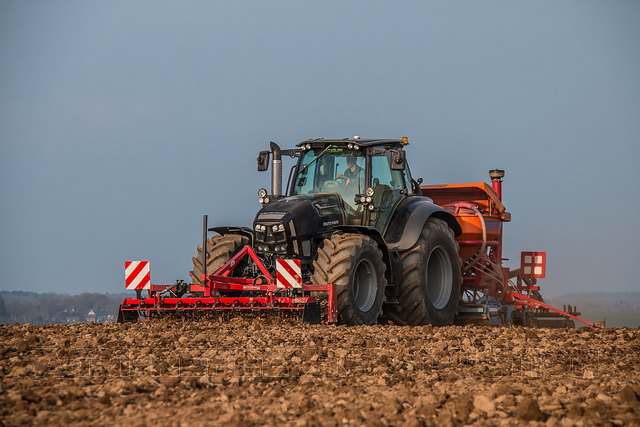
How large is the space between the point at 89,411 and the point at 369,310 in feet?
20.4

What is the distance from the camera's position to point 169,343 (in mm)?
8086

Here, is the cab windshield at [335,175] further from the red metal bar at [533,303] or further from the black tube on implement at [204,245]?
the red metal bar at [533,303]

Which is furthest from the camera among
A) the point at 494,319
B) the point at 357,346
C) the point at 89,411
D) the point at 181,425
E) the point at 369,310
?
the point at 494,319

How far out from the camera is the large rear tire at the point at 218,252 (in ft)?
37.2

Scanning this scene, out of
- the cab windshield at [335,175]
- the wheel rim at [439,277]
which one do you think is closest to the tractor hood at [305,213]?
the cab windshield at [335,175]

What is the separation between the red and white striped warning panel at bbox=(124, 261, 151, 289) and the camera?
37.2 ft

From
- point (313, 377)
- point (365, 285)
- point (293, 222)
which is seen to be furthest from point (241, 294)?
point (313, 377)

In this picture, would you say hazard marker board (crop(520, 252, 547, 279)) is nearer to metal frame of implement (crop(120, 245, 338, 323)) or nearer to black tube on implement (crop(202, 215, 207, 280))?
metal frame of implement (crop(120, 245, 338, 323))

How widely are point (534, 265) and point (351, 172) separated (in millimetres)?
5394

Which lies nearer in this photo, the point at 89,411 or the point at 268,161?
the point at 89,411

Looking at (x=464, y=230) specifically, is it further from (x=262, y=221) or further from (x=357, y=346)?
(x=357, y=346)

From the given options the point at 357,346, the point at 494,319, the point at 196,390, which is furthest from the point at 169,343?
the point at 494,319

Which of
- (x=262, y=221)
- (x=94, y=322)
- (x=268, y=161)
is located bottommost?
(x=94, y=322)

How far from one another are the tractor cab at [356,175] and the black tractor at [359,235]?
14mm
